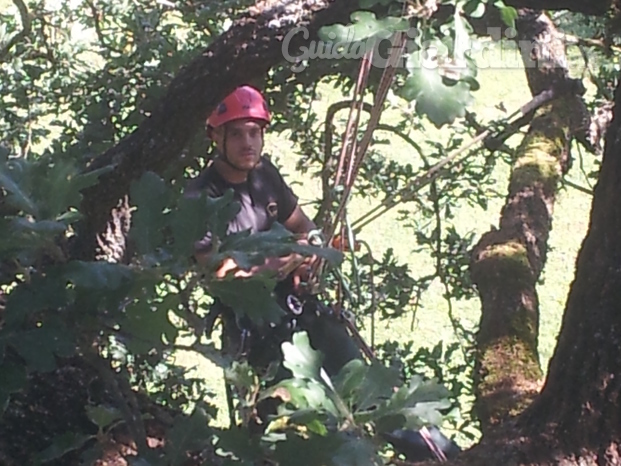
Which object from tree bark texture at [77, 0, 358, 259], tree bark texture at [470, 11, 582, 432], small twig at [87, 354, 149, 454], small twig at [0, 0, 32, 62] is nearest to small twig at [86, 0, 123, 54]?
small twig at [0, 0, 32, 62]

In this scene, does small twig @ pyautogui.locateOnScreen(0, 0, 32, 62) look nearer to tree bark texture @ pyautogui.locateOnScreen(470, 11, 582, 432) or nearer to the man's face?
the man's face

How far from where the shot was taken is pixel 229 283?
0.62 meters

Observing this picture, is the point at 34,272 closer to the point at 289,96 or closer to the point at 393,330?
the point at 289,96

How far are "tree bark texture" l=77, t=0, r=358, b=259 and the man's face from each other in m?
0.16

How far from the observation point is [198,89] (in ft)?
5.74

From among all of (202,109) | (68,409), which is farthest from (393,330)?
(68,409)

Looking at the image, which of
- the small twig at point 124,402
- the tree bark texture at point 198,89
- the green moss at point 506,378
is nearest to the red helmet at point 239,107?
the tree bark texture at point 198,89

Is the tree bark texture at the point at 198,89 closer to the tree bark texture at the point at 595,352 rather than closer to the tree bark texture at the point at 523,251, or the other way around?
the tree bark texture at the point at 523,251

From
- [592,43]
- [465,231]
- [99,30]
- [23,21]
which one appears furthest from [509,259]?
[465,231]

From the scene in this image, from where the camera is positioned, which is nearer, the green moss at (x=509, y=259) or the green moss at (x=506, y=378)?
the green moss at (x=506, y=378)

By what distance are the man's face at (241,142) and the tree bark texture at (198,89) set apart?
0.16m

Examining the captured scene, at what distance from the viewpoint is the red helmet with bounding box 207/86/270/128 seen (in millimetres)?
1942

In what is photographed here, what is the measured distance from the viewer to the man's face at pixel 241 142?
1960mm

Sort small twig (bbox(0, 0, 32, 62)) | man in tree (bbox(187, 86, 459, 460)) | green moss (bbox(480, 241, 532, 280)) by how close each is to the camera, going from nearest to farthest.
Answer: green moss (bbox(480, 241, 532, 280))
man in tree (bbox(187, 86, 459, 460))
small twig (bbox(0, 0, 32, 62))
